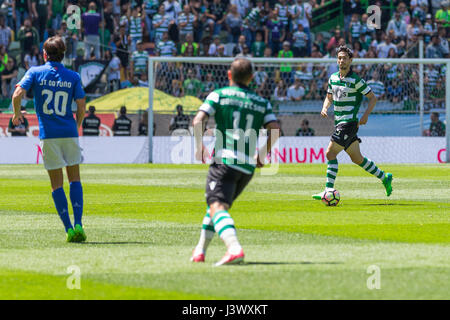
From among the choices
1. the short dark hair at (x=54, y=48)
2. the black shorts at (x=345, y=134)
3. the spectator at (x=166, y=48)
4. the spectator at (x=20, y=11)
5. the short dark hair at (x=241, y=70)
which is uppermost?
the spectator at (x=20, y=11)

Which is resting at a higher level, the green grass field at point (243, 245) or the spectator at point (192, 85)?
the spectator at point (192, 85)

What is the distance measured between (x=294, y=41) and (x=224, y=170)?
27876 millimetres

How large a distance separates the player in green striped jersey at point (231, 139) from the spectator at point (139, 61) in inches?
1013

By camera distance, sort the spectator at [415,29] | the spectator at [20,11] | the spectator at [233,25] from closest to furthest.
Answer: the spectator at [20,11] < the spectator at [233,25] < the spectator at [415,29]

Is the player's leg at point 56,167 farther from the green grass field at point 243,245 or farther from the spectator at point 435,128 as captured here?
the spectator at point 435,128

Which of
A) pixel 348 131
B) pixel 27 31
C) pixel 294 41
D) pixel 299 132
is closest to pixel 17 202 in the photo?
pixel 348 131

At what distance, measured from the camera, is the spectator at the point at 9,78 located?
31.9 metres

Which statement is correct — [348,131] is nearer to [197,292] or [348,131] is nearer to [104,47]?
[197,292]

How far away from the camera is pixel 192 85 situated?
32.5 meters

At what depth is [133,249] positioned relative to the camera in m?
9.30

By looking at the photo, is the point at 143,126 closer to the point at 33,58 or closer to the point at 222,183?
the point at 33,58

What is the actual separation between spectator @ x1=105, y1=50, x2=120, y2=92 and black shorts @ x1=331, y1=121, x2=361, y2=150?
1886 cm

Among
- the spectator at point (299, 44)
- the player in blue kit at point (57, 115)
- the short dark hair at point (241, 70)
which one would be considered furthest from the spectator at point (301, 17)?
the short dark hair at point (241, 70)

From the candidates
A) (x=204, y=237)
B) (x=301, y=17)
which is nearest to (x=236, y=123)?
(x=204, y=237)
